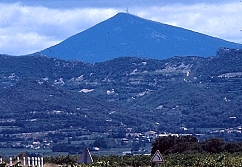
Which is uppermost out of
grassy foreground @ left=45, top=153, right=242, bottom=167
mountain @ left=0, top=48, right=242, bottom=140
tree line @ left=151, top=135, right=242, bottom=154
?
mountain @ left=0, top=48, right=242, bottom=140

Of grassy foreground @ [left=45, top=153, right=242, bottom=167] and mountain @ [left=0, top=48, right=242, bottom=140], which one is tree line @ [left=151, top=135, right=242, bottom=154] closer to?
grassy foreground @ [left=45, top=153, right=242, bottom=167]

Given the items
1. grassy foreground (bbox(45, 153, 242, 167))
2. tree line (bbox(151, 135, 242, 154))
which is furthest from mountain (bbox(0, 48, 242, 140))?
grassy foreground (bbox(45, 153, 242, 167))

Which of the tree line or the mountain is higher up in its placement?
the mountain

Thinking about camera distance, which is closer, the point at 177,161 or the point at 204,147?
the point at 177,161

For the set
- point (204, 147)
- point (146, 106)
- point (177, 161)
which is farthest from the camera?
point (146, 106)

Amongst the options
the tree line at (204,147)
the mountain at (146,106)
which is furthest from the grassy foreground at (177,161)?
the mountain at (146,106)

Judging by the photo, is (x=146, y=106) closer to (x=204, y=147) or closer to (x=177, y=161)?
(x=204, y=147)

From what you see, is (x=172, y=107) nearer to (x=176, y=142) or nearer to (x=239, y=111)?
(x=239, y=111)

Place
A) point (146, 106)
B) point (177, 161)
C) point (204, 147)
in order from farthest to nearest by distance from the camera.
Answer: point (146, 106)
point (204, 147)
point (177, 161)

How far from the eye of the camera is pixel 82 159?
35.0m

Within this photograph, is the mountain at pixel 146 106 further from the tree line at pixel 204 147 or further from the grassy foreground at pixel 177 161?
the grassy foreground at pixel 177 161

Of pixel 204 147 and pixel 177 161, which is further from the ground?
pixel 204 147

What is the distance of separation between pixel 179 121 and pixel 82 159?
130 m

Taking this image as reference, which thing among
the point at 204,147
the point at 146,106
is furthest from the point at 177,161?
→ the point at 146,106
